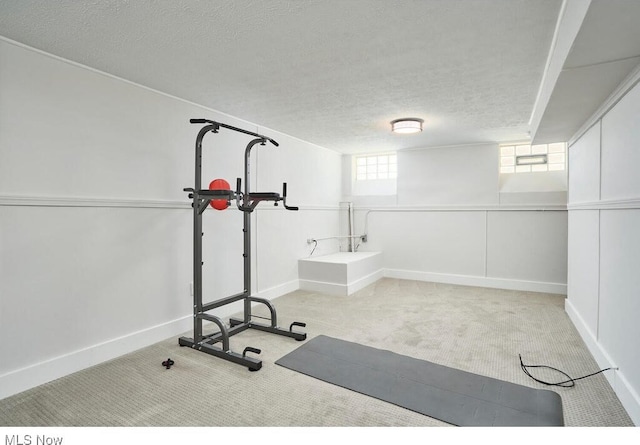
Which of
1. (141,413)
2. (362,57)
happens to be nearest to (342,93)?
(362,57)

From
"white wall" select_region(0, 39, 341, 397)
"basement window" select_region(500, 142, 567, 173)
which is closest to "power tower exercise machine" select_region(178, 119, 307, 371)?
"white wall" select_region(0, 39, 341, 397)

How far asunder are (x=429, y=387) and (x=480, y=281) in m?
3.51

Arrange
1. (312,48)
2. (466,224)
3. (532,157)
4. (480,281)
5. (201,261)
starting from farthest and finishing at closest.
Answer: (466,224), (480,281), (532,157), (201,261), (312,48)

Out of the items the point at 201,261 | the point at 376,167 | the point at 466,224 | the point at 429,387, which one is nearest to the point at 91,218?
the point at 201,261

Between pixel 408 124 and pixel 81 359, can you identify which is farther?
pixel 408 124

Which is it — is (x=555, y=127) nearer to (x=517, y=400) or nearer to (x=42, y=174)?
(x=517, y=400)

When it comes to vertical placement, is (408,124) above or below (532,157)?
above

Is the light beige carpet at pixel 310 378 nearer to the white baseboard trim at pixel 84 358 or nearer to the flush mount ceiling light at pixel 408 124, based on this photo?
the white baseboard trim at pixel 84 358

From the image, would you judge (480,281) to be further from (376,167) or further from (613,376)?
(613,376)

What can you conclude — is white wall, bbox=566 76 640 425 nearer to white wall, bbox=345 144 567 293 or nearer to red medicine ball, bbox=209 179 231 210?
white wall, bbox=345 144 567 293

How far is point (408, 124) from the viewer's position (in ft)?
13.1

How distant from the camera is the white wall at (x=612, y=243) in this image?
77.5 inches

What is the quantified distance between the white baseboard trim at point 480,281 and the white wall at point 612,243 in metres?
1.60

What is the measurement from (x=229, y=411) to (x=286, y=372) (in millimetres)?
571
